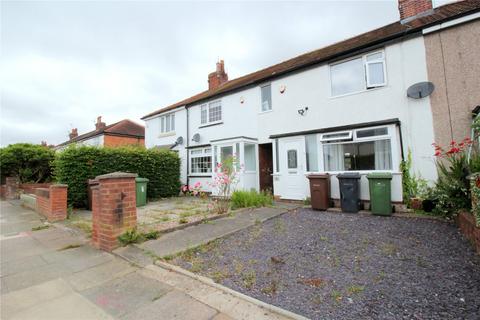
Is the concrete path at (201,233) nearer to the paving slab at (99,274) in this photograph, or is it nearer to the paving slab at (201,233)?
the paving slab at (201,233)

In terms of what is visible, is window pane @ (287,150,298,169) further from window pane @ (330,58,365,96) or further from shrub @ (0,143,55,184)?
shrub @ (0,143,55,184)

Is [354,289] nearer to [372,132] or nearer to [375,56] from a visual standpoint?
[372,132]

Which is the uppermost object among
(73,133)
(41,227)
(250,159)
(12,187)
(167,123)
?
(73,133)

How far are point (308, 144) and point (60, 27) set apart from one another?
9373mm

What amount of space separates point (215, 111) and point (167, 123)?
4940 mm

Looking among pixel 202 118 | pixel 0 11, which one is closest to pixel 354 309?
pixel 0 11

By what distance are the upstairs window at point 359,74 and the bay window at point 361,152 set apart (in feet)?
5.40

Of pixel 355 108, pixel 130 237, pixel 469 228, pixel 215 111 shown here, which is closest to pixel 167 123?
pixel 215 111

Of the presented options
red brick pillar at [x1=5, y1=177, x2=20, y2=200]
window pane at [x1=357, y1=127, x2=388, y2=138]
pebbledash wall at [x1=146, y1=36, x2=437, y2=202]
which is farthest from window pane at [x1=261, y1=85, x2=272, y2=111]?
red brick pillar at [x1=5, y1=177, x2=20, y2=200]

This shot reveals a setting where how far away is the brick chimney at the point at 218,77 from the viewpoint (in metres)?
15.8

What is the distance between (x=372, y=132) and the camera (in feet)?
23.7

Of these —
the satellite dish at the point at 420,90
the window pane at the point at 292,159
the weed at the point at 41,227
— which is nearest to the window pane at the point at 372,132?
the satellite dish at the point at 420,90

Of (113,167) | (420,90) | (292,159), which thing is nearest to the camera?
(420,90)

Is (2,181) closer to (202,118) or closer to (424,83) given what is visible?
(202,118)
